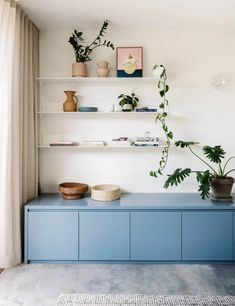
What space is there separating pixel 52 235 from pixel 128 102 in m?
1.57

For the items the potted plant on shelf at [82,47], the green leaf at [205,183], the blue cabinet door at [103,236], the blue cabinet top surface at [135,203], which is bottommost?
the blue cabinet door at [103,236]

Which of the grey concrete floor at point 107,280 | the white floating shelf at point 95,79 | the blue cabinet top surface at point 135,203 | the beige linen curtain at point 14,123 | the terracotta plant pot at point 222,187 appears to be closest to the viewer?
the grey concrete floor at point 107,280

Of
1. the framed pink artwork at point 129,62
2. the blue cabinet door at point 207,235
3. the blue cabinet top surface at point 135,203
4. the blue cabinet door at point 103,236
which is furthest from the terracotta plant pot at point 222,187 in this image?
the framed pink artwork at point 129,62

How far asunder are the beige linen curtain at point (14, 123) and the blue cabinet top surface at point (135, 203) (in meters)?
0.22

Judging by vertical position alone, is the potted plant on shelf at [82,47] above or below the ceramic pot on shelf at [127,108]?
above

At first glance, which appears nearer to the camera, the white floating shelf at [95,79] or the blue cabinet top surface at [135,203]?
the blue cabinet top surface at [135,203]

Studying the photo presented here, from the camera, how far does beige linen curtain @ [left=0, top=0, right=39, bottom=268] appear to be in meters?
2.68

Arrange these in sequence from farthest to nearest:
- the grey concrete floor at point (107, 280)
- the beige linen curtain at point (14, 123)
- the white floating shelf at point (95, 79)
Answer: the white floating shelf at point (95, 79) → the beige linen curtain at point (14, 123) → the grey concrete floor at point (107, 280)

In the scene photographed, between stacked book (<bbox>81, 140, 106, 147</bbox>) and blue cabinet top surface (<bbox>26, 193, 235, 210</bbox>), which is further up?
stacked book (<bbox>81, 140, 106, 147</bbox>)

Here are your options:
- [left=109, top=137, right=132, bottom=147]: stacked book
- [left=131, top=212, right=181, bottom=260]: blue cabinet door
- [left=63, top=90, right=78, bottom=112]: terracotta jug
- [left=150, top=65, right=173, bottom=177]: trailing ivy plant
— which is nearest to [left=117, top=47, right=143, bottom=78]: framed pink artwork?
[left=150, top=65, right=173, bottom=177]: trailing ivy plant

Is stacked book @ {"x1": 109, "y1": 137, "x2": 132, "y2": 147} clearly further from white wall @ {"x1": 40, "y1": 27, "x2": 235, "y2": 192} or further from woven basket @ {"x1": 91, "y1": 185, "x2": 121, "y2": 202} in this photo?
woven basket @ {"x1": 91, "y1": 185, "x2": 121, "y2": 202}

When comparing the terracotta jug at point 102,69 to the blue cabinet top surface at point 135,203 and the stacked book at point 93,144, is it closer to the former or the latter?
the stacked book at point 93,144

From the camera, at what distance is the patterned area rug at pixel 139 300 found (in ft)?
7.31

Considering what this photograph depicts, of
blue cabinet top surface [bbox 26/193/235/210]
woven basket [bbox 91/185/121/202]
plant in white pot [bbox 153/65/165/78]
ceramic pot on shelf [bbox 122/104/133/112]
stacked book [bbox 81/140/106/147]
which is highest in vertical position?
plant in white pot [bbox 153/65/165/78]
